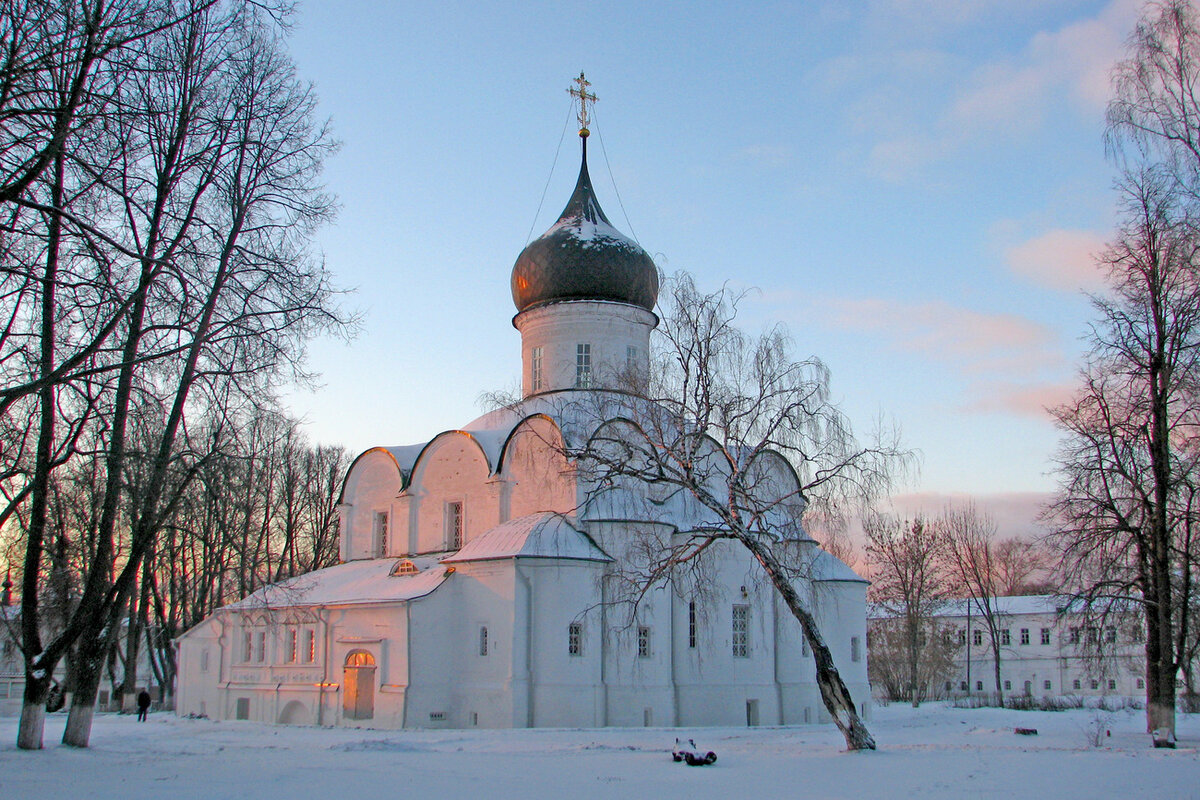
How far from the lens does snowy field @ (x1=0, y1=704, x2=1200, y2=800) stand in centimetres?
1031

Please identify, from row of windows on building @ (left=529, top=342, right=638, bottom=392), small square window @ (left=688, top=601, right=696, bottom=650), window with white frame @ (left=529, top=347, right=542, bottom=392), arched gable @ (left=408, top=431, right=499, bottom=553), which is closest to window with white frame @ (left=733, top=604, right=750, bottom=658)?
small square window @ (left=688, top=601, right=696, bottom=650)

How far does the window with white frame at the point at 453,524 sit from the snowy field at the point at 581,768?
21.9ft

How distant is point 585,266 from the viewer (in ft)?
83.5

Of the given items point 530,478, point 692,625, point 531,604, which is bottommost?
point 692,625

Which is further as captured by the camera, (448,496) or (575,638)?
(448,496)

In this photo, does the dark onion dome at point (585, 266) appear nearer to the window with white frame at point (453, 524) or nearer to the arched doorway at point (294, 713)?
the window with white frame at point (453, 524)

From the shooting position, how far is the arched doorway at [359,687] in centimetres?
2205

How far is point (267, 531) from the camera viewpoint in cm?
3147

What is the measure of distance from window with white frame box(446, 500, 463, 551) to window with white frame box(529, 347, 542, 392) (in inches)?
139

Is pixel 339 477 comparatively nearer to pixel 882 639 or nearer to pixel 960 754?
pixel 882 639

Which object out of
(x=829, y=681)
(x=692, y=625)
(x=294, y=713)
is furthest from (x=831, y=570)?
(x=294, y=713)

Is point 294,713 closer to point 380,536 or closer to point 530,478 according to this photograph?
point 380,536

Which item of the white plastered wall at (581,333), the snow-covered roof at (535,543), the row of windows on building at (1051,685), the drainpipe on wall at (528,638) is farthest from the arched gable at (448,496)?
the row of windows on building at (1051,685)

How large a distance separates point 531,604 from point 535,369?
703 cm
